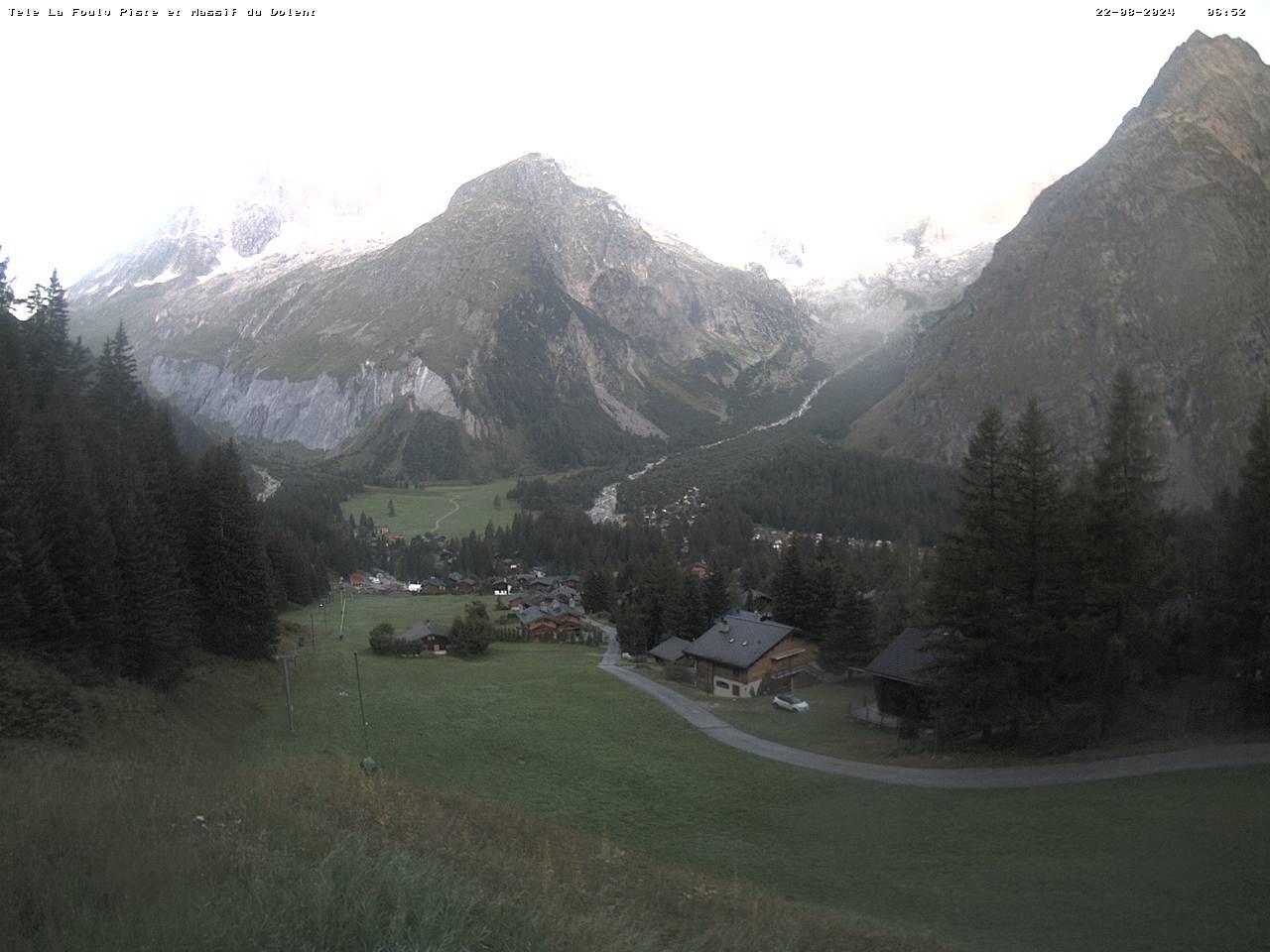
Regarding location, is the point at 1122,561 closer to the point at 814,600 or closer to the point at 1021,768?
the point at 1021,768

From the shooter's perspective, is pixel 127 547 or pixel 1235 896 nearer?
pixel 1235 896

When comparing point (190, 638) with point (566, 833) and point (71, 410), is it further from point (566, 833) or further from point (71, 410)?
point (566, 833)

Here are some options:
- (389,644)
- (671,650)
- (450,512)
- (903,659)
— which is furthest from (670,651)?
(450,512)

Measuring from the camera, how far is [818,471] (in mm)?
181750

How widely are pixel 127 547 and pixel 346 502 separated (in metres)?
148

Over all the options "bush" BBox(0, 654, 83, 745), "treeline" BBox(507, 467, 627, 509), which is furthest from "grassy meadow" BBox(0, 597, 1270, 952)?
"treeline" BBox(507, 467, 627, 509)

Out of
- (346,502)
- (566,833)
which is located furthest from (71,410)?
(346,502)

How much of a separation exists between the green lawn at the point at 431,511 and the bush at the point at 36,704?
5164 inches

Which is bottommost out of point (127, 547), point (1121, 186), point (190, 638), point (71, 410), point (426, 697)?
point (426, 697)

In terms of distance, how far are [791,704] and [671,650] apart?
18.0 meters

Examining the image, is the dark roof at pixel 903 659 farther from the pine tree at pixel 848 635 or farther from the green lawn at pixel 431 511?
the green lawn at pixel 431 511

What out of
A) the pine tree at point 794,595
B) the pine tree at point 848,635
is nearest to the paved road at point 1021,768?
the pine tree at point 848,635

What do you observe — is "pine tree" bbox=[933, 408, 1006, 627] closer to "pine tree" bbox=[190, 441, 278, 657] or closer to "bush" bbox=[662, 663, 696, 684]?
"bush" bbox=[662, 663, 696, 684]

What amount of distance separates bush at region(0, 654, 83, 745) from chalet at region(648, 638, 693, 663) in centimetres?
4154
